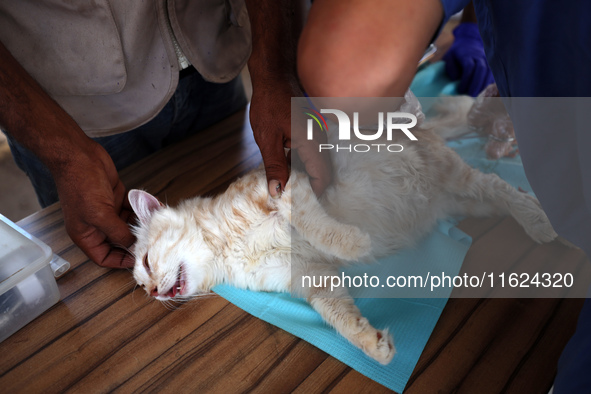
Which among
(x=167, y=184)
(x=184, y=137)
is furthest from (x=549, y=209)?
(x=184, y=137)

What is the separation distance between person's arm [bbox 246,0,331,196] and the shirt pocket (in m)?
0.44

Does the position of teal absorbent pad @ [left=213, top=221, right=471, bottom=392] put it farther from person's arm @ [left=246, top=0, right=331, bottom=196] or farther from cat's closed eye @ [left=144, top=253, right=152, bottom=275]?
person's arm @ [left=246, top=0, right=331, bottom=196]

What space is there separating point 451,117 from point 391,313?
103 cm

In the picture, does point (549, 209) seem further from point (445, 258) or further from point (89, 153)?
point (89, 153)

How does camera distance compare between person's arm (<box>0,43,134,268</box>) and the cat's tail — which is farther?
the cat's tail

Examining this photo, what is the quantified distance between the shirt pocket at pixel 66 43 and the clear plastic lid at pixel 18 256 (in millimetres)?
496

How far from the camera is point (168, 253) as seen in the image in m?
1.19

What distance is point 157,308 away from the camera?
1141mm

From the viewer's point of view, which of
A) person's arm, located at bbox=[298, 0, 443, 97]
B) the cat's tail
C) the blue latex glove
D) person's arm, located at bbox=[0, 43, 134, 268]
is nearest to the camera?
person's arm, located at bbox=[298, 0, 443, 97]

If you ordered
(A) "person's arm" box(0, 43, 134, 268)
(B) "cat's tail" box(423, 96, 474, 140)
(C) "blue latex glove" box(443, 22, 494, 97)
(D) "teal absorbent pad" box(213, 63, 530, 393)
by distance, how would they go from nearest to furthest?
(D) "teal absorbent pad" box(213, 63, 530, 393) → (A) "person's arm" box(0, 43, 134, 268) → (B) "cat's tail" box(423, 96, 474, 140) → (C) "blue latex glove" box(443, 22, 494, 97)

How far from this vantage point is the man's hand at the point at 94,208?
3.56ft

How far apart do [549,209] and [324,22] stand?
0.62m

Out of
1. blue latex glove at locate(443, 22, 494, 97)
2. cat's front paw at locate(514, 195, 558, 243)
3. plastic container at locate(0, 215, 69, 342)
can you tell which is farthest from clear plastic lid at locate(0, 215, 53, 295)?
blue latex glove at locate(443, 22, 494, 97)

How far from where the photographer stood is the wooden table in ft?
2.98
